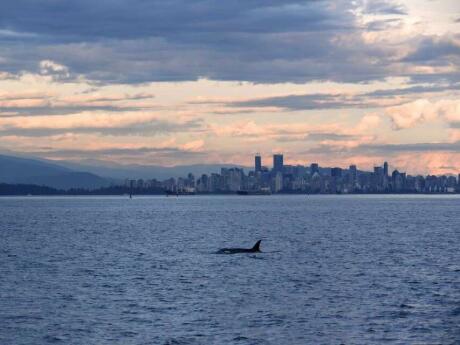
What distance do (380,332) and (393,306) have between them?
9.48m

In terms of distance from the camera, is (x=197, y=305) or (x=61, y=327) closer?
(x=61, y=327)

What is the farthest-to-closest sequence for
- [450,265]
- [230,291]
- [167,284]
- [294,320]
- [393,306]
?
[450,265] < [167,284] < [230,291] < [393,306] < [294,320]

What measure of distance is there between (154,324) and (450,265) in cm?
4300

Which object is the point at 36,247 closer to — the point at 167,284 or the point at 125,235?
the point at 125,235

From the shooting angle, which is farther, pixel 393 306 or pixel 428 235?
pixel 428 235

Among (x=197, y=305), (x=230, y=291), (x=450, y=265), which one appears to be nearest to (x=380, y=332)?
(x=197, y=305)

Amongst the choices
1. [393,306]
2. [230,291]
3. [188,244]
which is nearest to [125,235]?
[188,244]

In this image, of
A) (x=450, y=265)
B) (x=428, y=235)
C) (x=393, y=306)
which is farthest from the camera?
(x=428, y=235)

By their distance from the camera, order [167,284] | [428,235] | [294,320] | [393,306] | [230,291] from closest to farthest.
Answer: [294,320] → [393,306] → [230,291] → [167,284] → [428,235]

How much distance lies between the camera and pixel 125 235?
148375mm

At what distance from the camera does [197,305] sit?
58.0 m

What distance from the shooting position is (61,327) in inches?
1960

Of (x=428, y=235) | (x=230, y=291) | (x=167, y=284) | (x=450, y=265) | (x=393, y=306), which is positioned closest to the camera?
(x=393, y=306)

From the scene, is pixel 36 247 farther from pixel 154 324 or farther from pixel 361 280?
pixel 154 324
